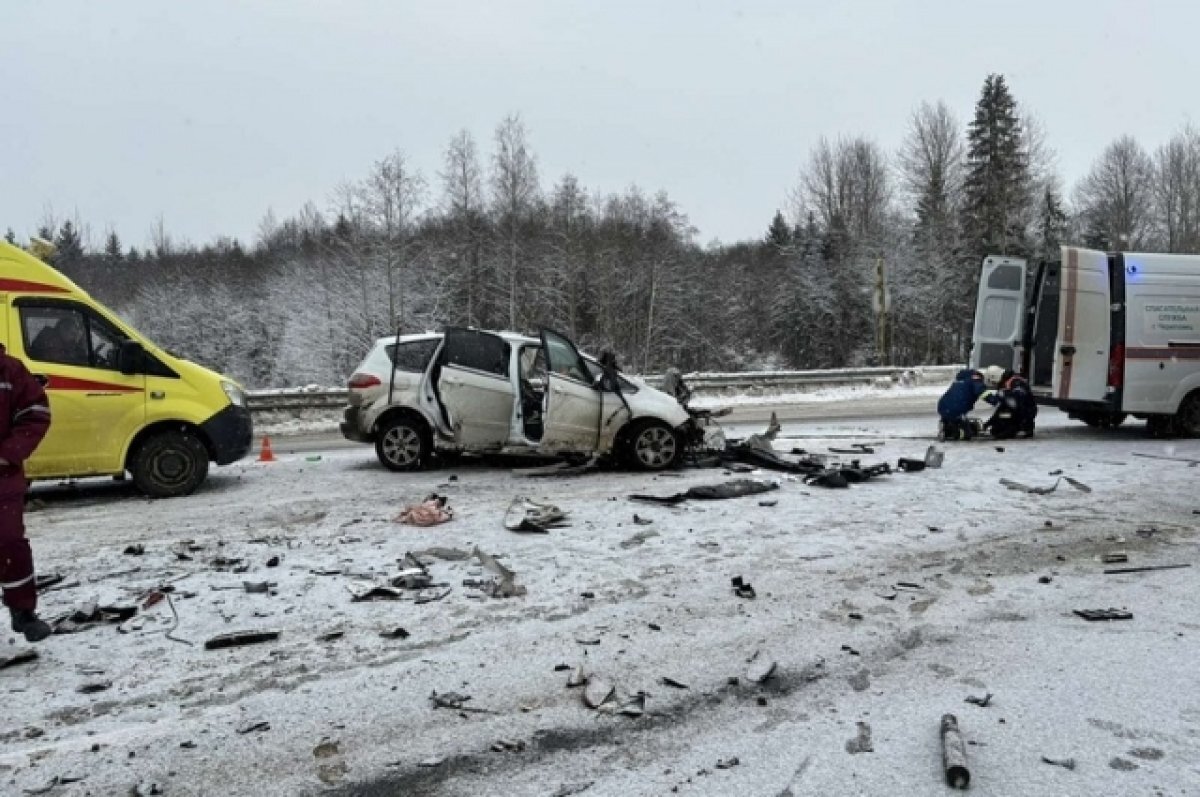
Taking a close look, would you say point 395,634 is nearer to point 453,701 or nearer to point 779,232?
point 453,701

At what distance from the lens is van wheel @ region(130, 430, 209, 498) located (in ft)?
27.3

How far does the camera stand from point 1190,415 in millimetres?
11180

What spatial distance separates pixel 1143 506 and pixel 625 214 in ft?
157

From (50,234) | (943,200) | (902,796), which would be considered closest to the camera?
(902,796)

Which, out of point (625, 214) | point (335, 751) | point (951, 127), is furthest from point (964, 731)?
point (951, 127)

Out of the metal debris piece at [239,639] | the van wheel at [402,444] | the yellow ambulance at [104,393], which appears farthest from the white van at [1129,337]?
the yellow ambulance at [104,393]

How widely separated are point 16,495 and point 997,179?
46.1 meters

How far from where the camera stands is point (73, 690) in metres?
3.69

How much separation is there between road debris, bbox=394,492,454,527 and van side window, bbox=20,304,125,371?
3.89 m

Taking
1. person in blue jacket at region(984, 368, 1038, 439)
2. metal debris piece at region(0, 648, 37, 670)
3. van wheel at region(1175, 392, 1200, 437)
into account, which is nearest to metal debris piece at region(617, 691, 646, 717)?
metal debris piece at region(0, 648, 37, 670)

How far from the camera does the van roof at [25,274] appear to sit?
25.4 ft

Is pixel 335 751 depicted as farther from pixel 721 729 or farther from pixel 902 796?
pixel 902 796

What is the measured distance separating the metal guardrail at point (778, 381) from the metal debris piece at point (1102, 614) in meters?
15.2

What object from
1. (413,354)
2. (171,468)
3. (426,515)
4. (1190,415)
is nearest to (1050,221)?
(1190,415)
